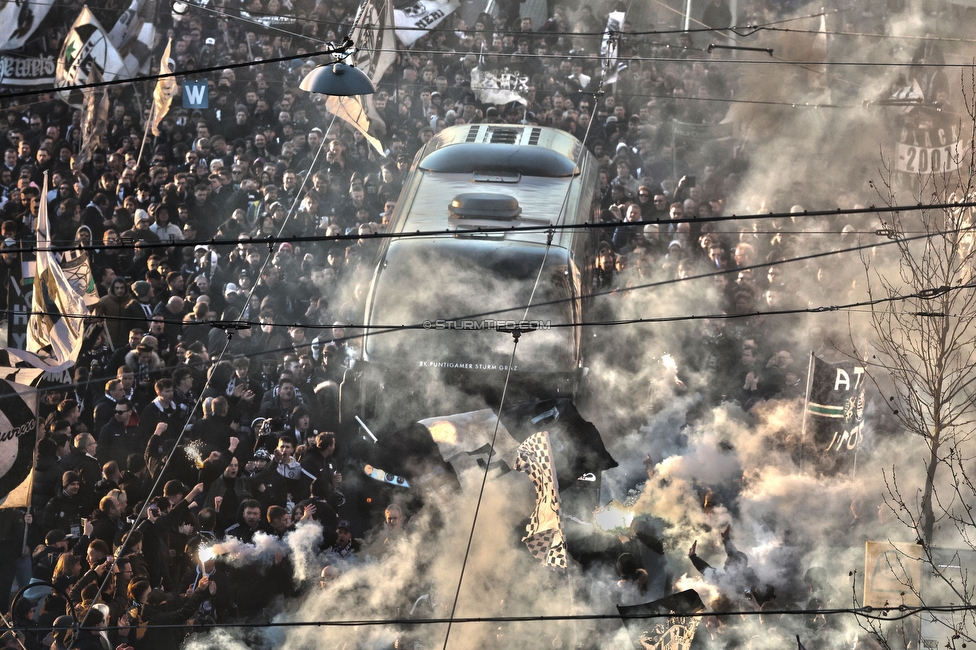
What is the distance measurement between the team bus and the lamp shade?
10.4ft

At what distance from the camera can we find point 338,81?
18.7 feet

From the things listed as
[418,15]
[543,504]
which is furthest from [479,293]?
[418,15]

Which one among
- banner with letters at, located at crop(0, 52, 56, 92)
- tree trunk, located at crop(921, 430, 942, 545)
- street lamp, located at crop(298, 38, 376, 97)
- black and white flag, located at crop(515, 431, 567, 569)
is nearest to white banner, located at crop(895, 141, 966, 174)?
tree trunk, located at crop(921, 430, 942, 545)

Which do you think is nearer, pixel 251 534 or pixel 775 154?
pixel 251 534

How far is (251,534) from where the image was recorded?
867 centimetres

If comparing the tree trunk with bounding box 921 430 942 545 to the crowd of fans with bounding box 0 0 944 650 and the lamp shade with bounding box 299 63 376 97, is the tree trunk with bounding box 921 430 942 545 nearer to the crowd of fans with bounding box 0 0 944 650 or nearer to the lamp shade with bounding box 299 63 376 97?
the crowd of fans with bounding box 0 0 944 650

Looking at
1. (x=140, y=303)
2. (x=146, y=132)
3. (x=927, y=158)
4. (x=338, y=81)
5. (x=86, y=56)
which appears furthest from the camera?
(x=86, y=56)

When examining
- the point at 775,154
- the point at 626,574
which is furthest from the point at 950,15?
the point at 626,574

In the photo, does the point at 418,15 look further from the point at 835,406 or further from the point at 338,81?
the point at 835,406

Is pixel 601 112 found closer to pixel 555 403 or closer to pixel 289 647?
pixel 555 403

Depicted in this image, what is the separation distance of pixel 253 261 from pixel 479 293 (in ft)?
7.95

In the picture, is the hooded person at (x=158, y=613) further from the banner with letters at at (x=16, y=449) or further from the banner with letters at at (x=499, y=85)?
the banner with letters at at (x=499, y=85)

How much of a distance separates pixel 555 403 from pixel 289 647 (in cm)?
326

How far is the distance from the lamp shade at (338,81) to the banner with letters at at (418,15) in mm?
5514
